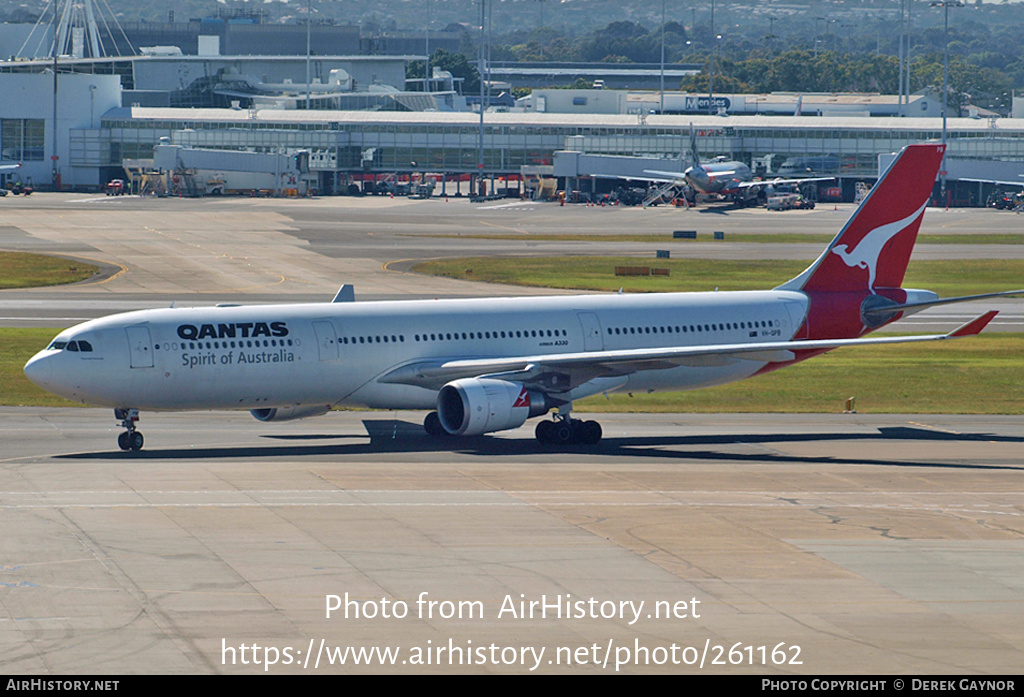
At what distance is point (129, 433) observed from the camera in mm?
41094

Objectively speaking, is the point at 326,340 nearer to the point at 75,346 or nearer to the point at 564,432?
the point at 75,346

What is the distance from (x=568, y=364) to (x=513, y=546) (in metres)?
14.8

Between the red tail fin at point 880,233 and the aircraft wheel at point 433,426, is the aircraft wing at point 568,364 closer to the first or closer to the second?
the aircraft wheel at point 433,426

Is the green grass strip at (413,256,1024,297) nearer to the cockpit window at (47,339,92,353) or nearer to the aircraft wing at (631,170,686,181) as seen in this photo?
the cockpit window at (47,339,92,353)

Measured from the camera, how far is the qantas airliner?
4012cm

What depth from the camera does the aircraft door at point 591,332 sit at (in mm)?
46656

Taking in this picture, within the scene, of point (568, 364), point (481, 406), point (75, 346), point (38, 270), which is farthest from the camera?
point (38, 270)

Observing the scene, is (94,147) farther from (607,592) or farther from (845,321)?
(607,592)

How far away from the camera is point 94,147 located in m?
197

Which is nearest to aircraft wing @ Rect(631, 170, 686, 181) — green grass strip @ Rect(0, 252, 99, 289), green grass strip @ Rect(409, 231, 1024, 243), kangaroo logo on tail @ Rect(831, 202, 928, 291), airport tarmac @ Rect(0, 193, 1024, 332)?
airport tarmac @ Rect(0, 193, 1024, 332)

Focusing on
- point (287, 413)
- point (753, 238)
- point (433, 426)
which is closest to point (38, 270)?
point (287, 413)

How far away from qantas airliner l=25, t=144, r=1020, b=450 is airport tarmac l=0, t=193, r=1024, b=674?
1695 millimetres

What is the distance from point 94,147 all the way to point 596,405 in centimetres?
15999

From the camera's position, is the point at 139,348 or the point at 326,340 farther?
the point at 326,340
